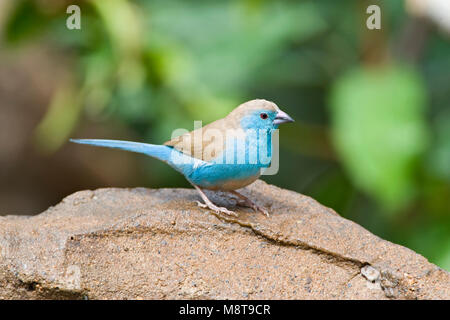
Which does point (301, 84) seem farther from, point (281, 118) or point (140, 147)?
point (140, 147)

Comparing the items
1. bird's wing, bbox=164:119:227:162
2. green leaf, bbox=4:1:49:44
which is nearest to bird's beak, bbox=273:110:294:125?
bird's wing, bbox=164:119:227:162

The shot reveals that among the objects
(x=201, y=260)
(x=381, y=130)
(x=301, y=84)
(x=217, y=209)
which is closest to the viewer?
(x=201, y=260)

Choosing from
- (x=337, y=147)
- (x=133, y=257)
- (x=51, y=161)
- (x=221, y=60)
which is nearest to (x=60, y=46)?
(x=51, y=161)

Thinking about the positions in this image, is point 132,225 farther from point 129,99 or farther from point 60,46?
point 60,46

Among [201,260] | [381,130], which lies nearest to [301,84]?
[381,130]

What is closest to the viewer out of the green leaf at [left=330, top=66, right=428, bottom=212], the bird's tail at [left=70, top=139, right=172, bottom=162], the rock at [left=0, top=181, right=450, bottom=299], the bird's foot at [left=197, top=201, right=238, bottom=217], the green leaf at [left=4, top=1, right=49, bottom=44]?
the rock at [left=0, top=181, right=450, bottom=299]

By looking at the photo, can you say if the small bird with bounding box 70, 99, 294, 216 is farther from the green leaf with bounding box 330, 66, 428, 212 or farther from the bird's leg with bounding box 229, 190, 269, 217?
the green leaf with bounding box 330, 66, 428, 212

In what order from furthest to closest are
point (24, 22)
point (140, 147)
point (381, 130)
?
1. point (24, 22)
2. point (381, 130)
3. point (140, 147)
